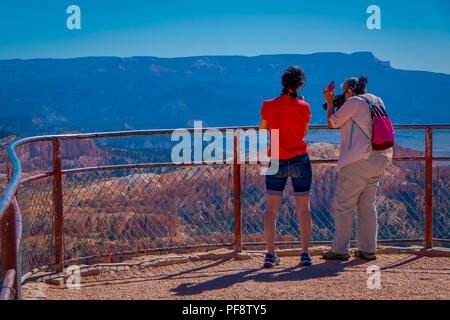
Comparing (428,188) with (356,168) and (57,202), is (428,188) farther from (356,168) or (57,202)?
(57,202)

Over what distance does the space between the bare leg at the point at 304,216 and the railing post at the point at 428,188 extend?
1.71m

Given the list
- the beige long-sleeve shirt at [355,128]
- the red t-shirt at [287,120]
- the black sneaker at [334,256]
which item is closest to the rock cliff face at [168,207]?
the black sneaker at [334,256]

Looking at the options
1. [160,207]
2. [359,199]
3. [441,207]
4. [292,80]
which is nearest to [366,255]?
[359,199]

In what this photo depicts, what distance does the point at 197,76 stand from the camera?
12912 cm

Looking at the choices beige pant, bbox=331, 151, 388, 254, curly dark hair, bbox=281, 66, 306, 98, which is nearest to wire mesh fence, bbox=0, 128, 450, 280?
beige pant, bbox=331, 151, 388, 254

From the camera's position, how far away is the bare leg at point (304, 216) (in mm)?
4699

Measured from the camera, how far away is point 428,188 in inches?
223

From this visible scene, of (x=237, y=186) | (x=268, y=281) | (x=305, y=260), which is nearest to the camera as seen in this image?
(x=268, y=281)

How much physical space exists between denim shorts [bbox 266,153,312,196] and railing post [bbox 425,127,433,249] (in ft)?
5.67

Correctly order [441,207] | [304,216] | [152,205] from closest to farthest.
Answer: [304,216] → [152,205] → [441,207]

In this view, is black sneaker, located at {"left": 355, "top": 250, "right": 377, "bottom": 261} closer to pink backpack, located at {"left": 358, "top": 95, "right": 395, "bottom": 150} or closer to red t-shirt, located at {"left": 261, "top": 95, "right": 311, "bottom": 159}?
pink backpack, located at {"left": 358, "top": 95, "right": 395, "bottom": 150}

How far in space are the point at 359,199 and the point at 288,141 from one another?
40.7 inches
